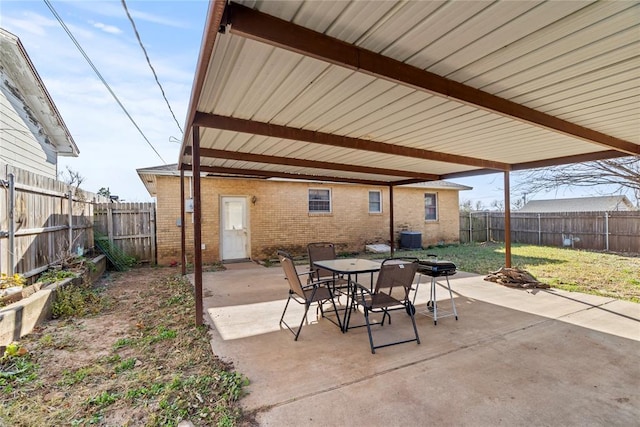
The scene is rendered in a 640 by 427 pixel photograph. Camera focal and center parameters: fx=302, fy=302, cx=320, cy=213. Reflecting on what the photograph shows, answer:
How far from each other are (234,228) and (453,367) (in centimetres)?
832

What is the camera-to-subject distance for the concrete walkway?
227 cm

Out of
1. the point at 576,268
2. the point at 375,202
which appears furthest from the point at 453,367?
the point at 375,202

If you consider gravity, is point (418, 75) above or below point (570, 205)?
above

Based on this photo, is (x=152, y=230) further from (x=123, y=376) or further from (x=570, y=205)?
(x=570, y=205)

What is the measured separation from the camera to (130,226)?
29.3ft

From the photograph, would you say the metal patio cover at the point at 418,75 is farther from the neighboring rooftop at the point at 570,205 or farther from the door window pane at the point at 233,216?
the neighboring rooftop at the point at 570,205

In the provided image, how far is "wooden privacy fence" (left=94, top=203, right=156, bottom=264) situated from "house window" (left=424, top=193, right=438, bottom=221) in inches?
438

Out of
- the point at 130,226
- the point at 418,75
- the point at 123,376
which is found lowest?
the point at 123,376

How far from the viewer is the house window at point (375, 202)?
1266 centimetres

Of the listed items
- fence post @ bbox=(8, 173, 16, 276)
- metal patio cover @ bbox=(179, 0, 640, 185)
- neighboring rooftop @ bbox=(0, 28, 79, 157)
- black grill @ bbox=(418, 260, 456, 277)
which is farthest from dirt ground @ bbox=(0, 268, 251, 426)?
neighboring rooftop @ bbox=(0, 28, 79, 157)

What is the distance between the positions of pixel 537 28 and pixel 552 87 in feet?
4.13

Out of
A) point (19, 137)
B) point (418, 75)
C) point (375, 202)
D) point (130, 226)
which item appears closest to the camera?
point (418, 75)

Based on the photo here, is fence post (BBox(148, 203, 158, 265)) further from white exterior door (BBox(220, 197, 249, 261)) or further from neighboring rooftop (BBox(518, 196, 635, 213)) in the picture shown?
neighboring rooftop (BBox(518, 196, 635, 213))

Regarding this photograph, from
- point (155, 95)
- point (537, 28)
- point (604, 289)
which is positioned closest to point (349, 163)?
point (155, 95)
